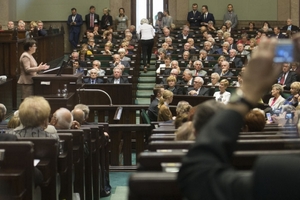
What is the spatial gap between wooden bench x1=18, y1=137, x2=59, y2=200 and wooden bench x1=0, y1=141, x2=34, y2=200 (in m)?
0.37

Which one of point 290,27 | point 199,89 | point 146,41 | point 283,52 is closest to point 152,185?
point 283,52

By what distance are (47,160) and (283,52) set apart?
371 centimetres

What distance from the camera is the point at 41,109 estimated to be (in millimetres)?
4957

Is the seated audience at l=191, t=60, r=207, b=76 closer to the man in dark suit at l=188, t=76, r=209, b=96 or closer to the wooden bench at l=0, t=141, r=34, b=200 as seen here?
the man in dark suit at l=188, t=76, r=209, b=96

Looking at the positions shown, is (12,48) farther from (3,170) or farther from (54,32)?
(3,170)

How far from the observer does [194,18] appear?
73.9 ft

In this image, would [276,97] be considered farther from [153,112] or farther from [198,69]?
[198,69]

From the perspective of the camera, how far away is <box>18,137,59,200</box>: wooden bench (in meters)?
4.81

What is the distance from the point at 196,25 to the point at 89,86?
1023 centimetres

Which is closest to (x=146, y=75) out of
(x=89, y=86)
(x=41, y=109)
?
(x=89, y=86)

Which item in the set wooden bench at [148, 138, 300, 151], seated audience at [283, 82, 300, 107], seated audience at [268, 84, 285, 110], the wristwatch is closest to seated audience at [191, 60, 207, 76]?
seated audience at [268, 84, 285, 110]

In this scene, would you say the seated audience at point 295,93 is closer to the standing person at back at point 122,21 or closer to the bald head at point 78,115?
the bald head at point 78,115

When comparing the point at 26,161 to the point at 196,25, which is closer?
the point at 26,161

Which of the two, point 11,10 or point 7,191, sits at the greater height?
point 11,10
